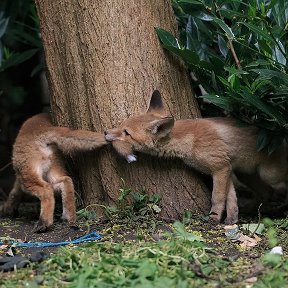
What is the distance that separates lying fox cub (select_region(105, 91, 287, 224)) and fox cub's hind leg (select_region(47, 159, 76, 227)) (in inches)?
27.1

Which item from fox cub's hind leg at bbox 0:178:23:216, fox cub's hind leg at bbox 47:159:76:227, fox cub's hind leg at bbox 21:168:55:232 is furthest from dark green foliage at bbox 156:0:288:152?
fox cub's hind leg at bbox 0:178:23:216

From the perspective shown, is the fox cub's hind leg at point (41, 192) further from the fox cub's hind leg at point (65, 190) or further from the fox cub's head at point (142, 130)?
the fox cub's head at point (142, 130)

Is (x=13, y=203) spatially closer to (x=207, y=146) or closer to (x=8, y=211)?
(x=8, y=211)

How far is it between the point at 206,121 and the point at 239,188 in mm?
1931

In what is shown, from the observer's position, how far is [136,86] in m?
6.84

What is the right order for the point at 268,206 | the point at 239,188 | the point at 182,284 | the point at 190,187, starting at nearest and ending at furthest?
the point at 182,284 → the point at 190,187 → the point at 268,206 → the point at 239,188

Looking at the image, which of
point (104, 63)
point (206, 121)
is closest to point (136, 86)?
point (104, 63)

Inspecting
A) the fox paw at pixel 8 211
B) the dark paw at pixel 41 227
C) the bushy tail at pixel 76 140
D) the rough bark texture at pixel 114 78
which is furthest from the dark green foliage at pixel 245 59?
the fox paw at pixel 8 211

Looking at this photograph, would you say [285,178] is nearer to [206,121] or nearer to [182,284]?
[206,121]

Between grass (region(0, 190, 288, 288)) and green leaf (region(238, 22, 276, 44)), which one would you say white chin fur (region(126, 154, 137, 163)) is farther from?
green leaf (region(238, 22, 276, 44))

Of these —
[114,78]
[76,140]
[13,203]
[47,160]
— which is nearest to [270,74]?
[114,78]

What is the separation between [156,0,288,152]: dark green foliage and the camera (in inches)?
257

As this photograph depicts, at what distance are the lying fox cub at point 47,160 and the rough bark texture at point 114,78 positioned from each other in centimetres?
20

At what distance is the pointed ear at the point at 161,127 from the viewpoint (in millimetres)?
6767
